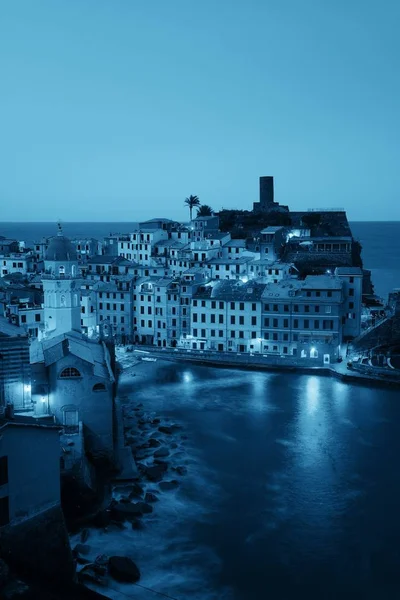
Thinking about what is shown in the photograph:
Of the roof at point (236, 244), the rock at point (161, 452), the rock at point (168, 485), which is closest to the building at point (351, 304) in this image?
the roof at point (236, 244)

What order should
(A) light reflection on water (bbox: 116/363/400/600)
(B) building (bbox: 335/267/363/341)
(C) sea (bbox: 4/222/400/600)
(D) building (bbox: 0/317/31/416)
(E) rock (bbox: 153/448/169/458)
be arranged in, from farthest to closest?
(B) building (bbox: 335/267/363/341)
(E) rock (bbox: 153/448/169/458)
(D) building (bbox: 0/317/31/416)
(A) light reflection on water (bbox: 116/363/400/600)
(C) sea (bbox: 4/222/400/600)

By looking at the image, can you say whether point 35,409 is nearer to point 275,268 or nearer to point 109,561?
point 109,561

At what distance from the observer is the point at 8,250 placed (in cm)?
6662

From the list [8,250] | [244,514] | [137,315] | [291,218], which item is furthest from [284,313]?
[8,250]

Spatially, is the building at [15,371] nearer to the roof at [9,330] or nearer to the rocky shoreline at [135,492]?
the roof at [9,330]

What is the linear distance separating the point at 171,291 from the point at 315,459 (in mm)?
22510

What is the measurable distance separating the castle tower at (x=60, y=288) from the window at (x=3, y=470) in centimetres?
1539

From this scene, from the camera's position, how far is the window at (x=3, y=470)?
15141mm

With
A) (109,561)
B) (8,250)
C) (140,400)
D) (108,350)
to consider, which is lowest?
(109,561)

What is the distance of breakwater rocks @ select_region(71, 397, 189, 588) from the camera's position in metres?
16.5

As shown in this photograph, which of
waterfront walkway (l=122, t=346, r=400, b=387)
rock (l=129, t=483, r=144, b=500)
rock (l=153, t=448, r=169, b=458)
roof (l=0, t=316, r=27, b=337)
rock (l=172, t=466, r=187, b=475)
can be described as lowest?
rock (l=129, t=483, r=144, b=500)

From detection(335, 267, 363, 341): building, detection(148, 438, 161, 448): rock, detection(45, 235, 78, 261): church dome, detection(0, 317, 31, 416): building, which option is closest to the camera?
detection(0, 317, 31, 416): building

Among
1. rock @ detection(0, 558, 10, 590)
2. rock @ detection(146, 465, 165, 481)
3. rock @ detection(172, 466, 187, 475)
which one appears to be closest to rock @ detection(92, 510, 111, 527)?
rock @ detection(146, 465, 165, 481)

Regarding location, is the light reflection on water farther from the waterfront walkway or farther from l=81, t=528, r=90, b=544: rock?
l=81, t=528, r=90, b=544: rock
